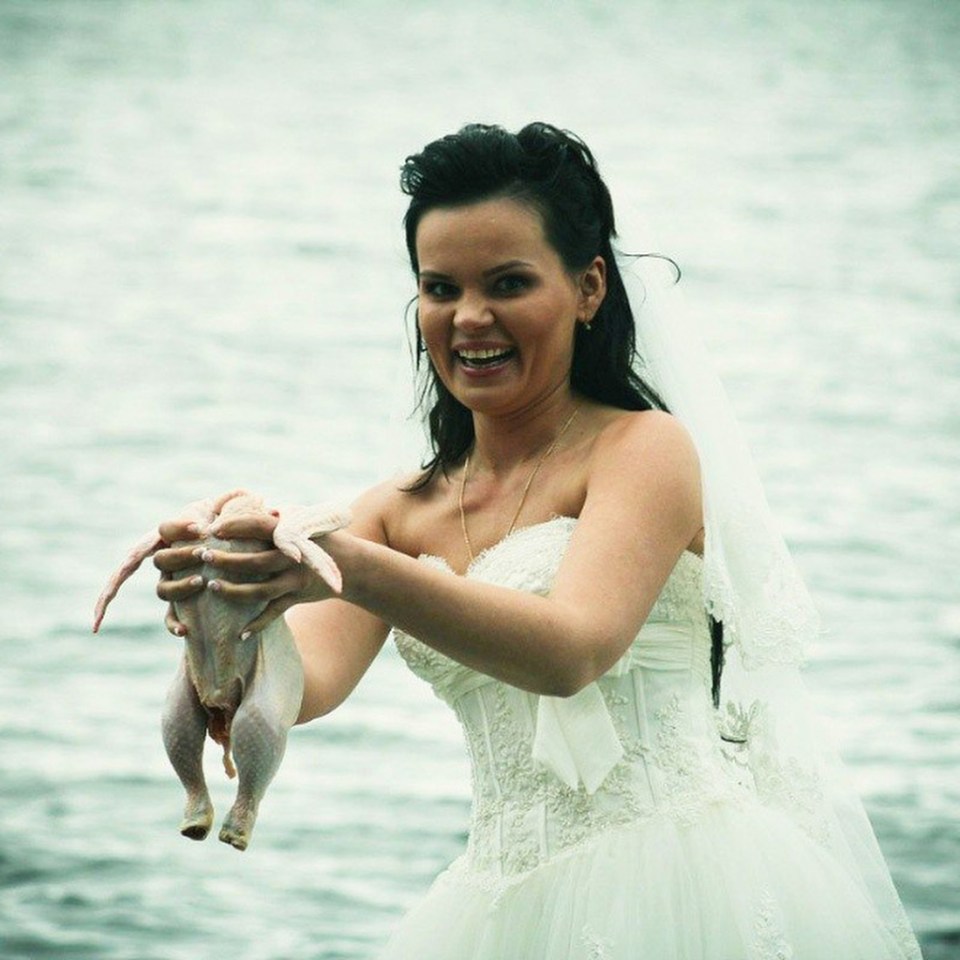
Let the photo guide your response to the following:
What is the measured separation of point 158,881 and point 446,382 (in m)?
4.38

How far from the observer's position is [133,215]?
2264 centimetres

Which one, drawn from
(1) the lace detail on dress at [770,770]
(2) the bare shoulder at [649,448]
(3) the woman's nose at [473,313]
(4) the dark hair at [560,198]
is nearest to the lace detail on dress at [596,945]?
(1) the lace detail on dress at [770,770]

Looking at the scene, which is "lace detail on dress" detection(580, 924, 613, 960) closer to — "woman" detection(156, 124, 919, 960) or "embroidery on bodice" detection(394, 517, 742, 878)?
"woman" detection(156, 124, 919, 960)

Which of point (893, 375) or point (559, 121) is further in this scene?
point (559, 121)

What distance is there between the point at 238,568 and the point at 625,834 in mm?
828

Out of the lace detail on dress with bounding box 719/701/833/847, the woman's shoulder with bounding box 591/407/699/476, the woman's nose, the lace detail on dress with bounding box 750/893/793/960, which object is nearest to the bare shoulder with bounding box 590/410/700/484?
the woman's shoulder with bounding box 591/407/699/476

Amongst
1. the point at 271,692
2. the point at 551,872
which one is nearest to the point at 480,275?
the point at 271,692

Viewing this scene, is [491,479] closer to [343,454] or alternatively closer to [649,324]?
[649,324]

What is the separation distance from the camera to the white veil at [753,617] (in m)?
3.12

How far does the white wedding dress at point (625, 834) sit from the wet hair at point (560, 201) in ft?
0.71

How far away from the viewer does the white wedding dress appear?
2959 millimetres

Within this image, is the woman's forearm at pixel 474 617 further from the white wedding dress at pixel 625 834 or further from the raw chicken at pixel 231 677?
the white wedding dress at pixel 625 834

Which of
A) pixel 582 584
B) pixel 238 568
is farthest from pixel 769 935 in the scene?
pixel 238 568

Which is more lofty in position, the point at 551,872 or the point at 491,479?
the point at 491,479
